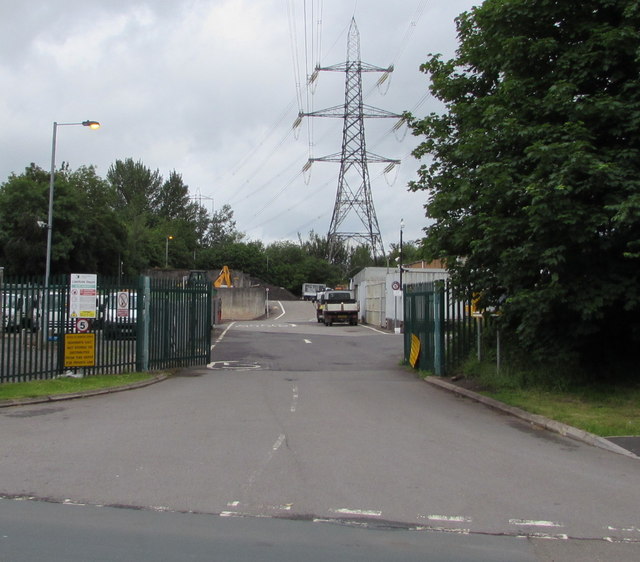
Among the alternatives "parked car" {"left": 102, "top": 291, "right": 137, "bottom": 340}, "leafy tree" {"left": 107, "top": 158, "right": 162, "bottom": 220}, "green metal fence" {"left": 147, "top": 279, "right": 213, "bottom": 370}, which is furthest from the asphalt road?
"leafy tree" {"left": 107, "top": 158, "right": 162, "bottom": 220}

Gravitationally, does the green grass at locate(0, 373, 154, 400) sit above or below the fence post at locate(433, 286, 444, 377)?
below

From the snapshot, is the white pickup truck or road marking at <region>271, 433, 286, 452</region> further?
the white pickup truck

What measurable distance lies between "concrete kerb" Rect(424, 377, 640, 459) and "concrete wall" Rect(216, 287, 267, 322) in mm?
40577

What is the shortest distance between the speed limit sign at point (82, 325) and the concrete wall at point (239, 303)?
37797 mm

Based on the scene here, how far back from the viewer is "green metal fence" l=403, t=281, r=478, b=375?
623 inches

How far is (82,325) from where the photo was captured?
1435 cm

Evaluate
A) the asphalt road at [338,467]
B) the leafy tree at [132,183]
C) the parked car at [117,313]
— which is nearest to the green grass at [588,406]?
the asphalt road at [338,467]

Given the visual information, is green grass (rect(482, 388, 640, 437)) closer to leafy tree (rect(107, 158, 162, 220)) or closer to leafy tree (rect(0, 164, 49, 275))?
leafy tree (rect(0, 164, 49, 275))

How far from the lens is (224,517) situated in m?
5.50

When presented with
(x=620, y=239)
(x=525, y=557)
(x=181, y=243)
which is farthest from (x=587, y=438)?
(x=181, y=243)

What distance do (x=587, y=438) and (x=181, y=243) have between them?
89.3 metres

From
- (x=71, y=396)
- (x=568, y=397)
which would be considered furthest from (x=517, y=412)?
(x=71, y=396)

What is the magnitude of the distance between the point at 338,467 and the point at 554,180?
5768mm

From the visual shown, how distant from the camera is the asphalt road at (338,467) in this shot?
18.1 ft
